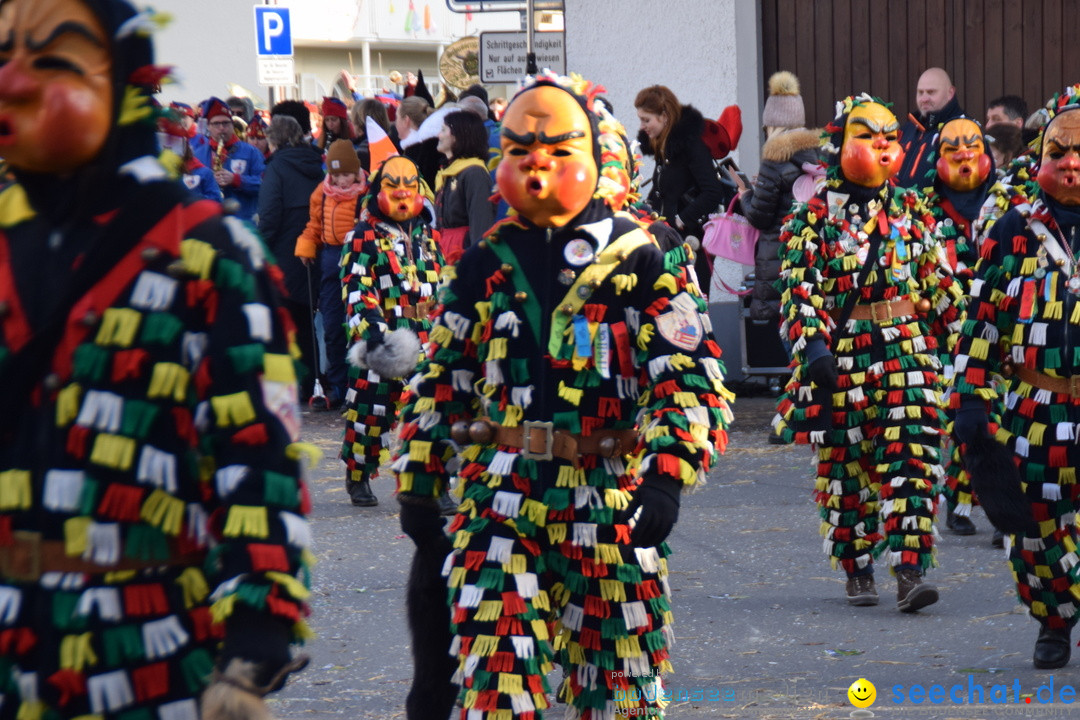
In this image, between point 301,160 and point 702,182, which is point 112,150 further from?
point 301,160

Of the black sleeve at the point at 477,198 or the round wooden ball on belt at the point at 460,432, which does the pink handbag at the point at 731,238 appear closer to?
the black sleeve at the point at 477,198

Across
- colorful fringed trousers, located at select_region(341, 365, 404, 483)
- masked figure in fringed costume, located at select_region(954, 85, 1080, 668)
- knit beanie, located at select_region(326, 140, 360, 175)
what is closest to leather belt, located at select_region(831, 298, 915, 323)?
masked figure in fringed costume, located at select_region(954, 85, 1080, 668)

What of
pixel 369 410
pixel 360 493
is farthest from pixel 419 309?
pixel 360 493

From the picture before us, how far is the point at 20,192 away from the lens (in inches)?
113

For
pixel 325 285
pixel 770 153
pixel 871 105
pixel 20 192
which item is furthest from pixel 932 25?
pixel 20 192

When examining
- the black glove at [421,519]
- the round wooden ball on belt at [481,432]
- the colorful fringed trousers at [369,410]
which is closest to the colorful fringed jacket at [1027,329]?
the round wooden ball on belt at [481,432]

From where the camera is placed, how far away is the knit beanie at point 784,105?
11.7 m

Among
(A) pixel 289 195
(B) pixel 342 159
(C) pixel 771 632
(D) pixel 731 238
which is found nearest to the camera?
(C) pixel 771 632

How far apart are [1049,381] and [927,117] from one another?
5.71 metres

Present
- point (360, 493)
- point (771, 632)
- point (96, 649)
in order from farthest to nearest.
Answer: point (360, 493) < point (771, 632) < point (96, 649)

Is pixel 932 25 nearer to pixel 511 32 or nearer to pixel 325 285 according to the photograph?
pixel 511 32

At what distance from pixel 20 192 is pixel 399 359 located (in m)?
5.64

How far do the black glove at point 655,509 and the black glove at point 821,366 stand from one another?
277 cm

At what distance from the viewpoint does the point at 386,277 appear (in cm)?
919
